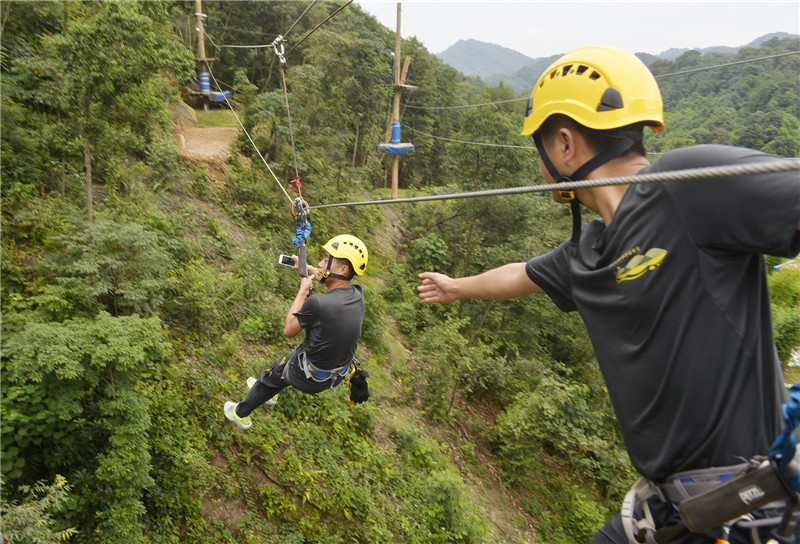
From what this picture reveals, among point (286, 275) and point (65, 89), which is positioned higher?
point (65, 89)

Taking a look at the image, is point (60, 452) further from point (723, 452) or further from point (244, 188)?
point (244, 188)

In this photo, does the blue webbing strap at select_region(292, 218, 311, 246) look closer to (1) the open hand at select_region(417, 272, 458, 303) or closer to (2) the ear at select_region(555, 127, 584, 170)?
(1) the open hand at select_region(417, 272, 458, 303)

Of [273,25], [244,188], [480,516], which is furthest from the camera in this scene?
[273,25]

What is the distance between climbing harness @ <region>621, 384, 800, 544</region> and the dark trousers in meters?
3.19

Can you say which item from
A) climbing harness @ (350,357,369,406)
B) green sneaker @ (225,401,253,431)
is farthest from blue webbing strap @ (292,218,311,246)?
green sneaker @ (225,401,253,431)

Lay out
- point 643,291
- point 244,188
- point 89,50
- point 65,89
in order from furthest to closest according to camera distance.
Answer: point 244,188
point 65,89
point 89,50
point 643,291

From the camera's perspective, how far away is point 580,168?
142 cm

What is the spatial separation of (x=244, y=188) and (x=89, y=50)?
5.33 meters

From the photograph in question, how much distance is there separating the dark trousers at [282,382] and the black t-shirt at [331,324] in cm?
21

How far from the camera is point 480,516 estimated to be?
22.2 ft

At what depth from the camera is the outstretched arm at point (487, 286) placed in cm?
185

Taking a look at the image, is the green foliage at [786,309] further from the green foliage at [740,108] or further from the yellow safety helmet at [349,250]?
the yellow safety helmet at [349,250]

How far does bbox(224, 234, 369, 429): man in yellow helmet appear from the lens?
3703mm

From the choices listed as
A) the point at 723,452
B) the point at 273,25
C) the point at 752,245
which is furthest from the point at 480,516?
the point at 273,25
